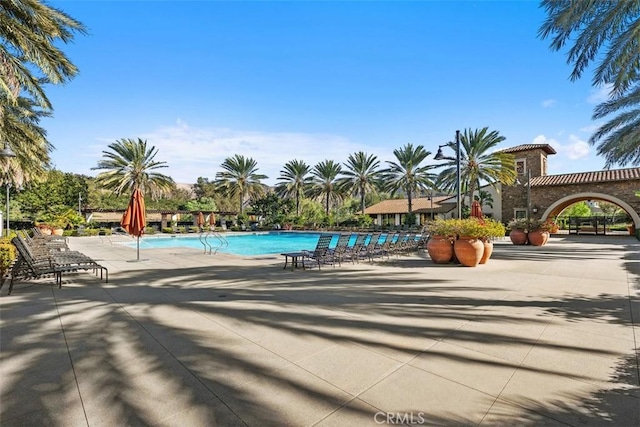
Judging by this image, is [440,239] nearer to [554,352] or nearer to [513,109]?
[554,352]

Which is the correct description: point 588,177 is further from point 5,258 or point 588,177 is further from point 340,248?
point 5,258

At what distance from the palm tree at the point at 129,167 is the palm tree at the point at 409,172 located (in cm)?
2388

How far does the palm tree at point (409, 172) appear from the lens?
32594mm

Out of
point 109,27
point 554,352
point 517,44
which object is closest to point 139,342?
point 554,352

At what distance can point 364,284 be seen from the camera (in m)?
7.12

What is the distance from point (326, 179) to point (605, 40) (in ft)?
100

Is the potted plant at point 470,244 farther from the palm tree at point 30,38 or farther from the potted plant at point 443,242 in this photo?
the palm tree at point 30,38

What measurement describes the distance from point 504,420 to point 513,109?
16.1 meters

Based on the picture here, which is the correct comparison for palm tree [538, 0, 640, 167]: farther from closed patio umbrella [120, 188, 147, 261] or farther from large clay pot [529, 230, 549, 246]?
closed patio umbrella [120, 188, 147, 261]

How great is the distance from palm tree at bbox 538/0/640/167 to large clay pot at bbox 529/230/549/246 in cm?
544

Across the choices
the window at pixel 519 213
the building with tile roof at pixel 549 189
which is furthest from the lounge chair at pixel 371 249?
the window at pixel 519 213

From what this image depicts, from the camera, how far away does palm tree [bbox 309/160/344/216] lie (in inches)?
1508

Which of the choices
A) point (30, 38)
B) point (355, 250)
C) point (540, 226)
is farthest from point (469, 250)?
point (30, 38)

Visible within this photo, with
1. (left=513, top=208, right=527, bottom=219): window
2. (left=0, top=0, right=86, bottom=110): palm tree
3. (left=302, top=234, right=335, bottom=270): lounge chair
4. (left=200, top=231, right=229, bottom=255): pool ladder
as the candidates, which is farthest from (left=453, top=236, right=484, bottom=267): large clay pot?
(left=513, top=208, right=527, bottom=219): window
